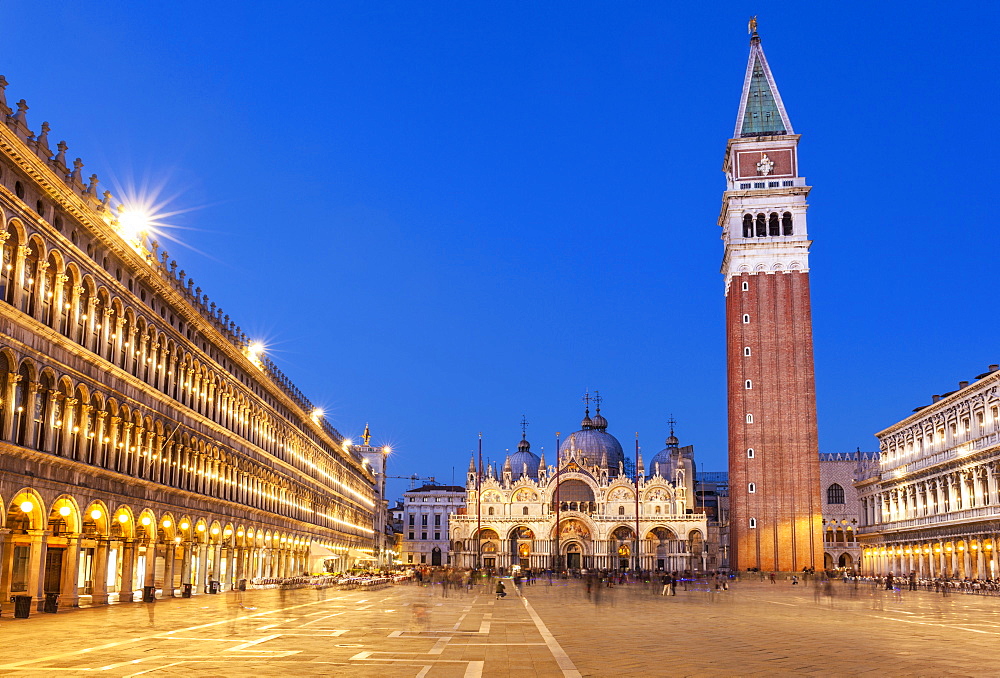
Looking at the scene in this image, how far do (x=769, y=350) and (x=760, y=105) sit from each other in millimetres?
26033

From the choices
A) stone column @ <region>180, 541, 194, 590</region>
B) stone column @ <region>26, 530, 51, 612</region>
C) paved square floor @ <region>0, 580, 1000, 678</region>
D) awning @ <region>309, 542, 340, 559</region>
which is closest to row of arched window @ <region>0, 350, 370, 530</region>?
stone column @ <region>26, 530, 51, 612</region>

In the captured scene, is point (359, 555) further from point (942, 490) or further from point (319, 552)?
point (942, 490)

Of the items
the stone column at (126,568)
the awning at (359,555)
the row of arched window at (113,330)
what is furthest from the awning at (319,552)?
the awning at (359,555)

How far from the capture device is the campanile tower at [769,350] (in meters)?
90.8

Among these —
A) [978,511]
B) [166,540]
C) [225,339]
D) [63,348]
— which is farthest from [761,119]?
[63,348]

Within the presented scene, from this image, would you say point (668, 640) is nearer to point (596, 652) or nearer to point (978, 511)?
point (596, 652)

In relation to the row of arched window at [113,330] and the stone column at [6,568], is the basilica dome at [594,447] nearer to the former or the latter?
the row of arched window at [113,330]

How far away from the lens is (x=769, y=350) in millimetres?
94062

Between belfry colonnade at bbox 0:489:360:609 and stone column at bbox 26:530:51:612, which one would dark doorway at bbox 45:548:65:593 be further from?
stone column at bbox 26:530:51:612

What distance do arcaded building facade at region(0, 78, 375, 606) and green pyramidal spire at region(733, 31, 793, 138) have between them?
60.3 meters

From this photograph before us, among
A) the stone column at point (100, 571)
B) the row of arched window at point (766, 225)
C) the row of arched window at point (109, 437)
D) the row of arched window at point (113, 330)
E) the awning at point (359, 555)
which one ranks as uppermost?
the row of arched window at point (766, 225)

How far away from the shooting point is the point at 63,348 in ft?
105

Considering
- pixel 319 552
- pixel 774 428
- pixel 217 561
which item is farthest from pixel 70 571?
pixel 774 428

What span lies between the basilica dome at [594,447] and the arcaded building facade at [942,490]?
45.8m
